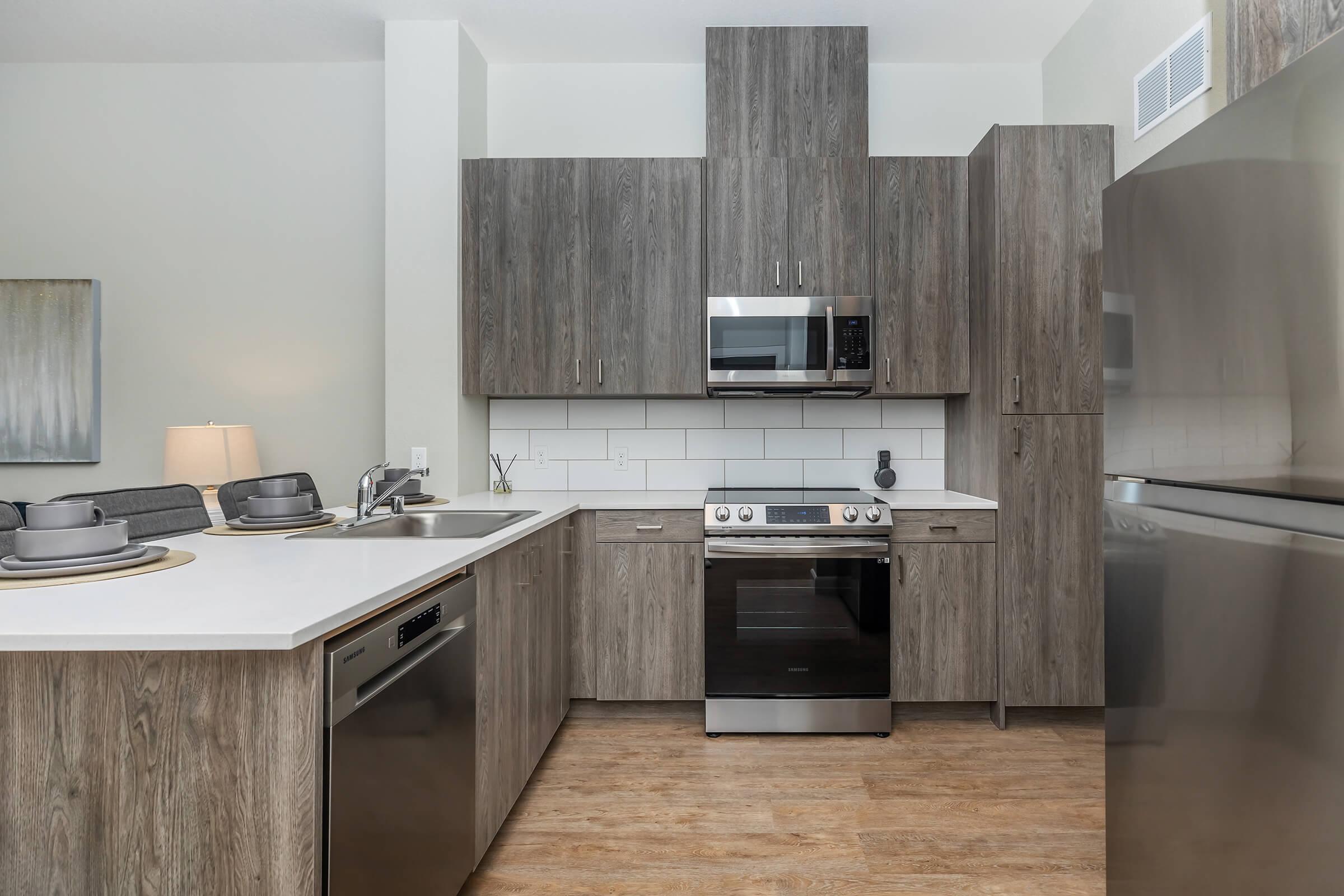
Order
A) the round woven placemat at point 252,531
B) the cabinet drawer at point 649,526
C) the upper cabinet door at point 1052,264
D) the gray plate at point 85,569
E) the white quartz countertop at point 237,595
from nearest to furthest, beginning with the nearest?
the white quartz countertop at point 237,595
the gray plate at point 85,569
the round woven placemat at point 252,531
the upper cabinet door at point 1052,264
the cabinet drawer at point 649,526

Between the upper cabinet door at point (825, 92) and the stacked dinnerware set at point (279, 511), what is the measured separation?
94.5 inches

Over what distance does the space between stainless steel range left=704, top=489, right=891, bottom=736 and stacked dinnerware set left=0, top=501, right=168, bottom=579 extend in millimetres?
1866

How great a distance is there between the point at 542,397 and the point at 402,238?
891mm

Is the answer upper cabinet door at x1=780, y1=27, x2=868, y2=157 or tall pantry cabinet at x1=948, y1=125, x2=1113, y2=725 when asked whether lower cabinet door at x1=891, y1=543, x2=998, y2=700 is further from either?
upper cabinet door at x1=780, y1=27, x2=868, y2=157

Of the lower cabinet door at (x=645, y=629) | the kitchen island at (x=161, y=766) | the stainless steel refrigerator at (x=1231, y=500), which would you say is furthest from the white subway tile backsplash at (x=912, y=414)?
the kitchen island at (x=161, y=766)

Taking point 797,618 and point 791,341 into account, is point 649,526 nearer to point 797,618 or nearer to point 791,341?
point 797,618

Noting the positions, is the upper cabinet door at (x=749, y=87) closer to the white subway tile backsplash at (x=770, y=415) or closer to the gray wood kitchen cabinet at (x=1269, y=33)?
the white subway tile backsplash at (x=770, y=415)

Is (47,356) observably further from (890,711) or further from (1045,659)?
(1045,659)

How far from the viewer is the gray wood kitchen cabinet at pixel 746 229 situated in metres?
3.05

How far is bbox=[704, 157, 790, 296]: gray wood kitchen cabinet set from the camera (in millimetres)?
3047

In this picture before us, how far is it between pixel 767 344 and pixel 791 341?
10 centimetres

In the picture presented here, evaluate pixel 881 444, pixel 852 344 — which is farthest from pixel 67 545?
pixel 881 444

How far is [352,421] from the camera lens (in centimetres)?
343

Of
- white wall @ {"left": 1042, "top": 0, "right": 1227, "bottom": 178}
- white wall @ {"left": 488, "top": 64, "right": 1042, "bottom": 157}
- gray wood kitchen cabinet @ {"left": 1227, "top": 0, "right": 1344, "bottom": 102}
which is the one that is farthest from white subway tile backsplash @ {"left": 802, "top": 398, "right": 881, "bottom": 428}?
gray wood kitchen cabinet @ {"left": 1227, "top": 0, "right": 1344, "bottom": 102}
